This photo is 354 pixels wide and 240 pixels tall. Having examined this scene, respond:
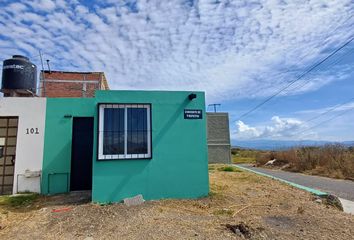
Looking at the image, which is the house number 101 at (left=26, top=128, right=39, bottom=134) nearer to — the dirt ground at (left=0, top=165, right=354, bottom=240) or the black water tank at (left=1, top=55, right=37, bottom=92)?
the dirt ground at (left=0, top=165, right=354, bottom=240)

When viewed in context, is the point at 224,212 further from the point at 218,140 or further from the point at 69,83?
the point at 218,140

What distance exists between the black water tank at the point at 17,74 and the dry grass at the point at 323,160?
16025mm

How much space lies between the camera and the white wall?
28.9 ft

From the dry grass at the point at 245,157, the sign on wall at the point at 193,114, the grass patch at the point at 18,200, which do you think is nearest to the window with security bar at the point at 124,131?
the sign on wall at the point at 193,114

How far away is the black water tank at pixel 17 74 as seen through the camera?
10.8 m

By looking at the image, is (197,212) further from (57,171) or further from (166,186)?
(57,171)

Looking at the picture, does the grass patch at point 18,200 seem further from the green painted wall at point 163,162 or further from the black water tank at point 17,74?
the black water tank at point 17,74

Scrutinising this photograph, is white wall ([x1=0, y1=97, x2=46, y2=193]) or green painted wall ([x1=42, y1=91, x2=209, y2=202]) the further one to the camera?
white wall ([x1=0, y1=97, x2=46, y2=193])

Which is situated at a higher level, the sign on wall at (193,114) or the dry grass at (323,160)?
the sign on wall at (193,114)

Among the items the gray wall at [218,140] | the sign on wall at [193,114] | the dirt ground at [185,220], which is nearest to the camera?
the dirt ground at [185,220]

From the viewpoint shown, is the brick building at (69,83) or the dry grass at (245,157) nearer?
the brick building at (69,83)

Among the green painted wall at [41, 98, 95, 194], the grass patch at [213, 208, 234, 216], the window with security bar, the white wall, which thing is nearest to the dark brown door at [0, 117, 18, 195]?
the white wall

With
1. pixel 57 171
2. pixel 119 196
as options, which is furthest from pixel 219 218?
pixel 57 171

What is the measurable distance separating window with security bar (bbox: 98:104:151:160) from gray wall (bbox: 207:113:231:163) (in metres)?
16.0
